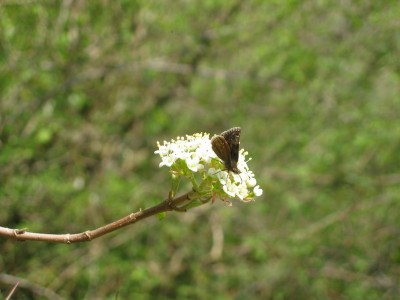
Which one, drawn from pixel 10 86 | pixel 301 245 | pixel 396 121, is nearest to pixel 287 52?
pixel 396 121

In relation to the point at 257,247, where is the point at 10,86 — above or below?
above

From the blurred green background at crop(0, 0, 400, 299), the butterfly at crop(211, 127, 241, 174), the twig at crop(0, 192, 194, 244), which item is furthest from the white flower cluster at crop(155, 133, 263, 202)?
the blurred green background at crop(0, 0, 400, 299)

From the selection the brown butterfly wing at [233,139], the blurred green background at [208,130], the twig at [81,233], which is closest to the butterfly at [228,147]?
the brown butterfly wing at [233,139]

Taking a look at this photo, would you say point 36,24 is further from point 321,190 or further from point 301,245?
point 321,190

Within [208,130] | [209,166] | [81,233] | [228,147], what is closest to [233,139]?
[228,147]

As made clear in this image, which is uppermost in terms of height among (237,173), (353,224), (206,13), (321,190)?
(206,13)

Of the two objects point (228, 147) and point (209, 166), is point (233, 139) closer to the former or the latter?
point (228, 147)
